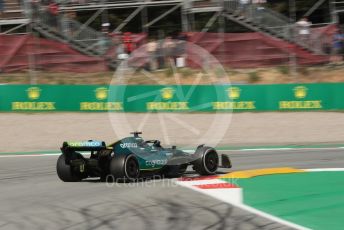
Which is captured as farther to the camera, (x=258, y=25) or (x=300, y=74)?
(x=258, y=25)

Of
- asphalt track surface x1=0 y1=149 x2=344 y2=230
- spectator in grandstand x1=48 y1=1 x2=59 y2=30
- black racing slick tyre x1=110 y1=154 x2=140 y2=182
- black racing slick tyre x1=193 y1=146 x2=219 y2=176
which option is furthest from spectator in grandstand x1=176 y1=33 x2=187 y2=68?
black racing slick tyre x1=110 y1=154 x2=140 y2=182

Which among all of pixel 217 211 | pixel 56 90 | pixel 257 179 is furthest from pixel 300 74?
pixel 217 211

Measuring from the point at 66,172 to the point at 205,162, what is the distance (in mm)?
2285

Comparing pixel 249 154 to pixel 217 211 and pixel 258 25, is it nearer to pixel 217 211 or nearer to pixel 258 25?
pixel 217 211

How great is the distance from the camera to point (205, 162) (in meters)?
10.7

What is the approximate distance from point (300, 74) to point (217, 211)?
16.3m

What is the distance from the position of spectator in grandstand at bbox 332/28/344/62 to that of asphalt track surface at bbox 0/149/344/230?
1199 cm

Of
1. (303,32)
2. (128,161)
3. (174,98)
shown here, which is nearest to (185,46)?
(174,98)

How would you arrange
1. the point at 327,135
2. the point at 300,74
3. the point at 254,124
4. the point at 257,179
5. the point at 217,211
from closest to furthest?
the point at 217,211
the point at 257,179
the point at 327,135
the point at 254,124
the point at 300,74

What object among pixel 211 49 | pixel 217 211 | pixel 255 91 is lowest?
pixel 217 211

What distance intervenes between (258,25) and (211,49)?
10.0 feet

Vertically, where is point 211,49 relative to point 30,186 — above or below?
above

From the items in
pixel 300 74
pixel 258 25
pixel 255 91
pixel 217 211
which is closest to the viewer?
pixel 217 211

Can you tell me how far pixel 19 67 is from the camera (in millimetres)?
24531
